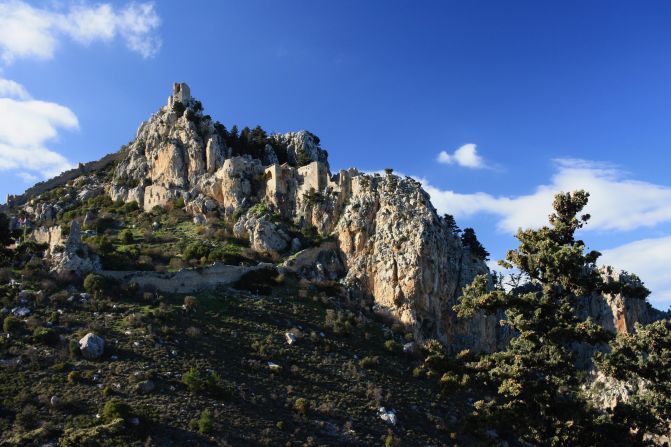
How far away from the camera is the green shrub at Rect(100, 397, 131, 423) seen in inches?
947

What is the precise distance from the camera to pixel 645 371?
1922 cm

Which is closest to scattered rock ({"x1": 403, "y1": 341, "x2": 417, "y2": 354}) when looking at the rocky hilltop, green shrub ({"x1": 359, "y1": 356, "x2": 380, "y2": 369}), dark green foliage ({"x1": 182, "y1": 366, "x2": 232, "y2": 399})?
the rocky hilltop

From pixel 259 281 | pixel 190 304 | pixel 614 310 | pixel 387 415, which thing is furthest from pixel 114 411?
pixel 614 310

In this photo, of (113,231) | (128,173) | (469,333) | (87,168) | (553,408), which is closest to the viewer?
(553,408)

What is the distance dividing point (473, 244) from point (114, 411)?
3801cm

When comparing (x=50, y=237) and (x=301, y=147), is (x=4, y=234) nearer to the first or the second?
(x=50, y=237)

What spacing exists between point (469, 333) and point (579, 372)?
2787cm

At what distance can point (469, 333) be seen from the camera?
45.0 meters

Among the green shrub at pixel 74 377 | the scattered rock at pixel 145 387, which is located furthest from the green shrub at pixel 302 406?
the green shrub at pixel 74 377

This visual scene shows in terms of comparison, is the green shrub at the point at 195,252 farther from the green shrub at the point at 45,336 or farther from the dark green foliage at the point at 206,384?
the dark green foliage at the point at 206,384

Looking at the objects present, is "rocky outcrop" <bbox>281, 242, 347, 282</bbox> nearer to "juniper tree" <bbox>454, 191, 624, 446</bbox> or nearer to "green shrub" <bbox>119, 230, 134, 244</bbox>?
"green shrub" <bbox>119, 230, 134, 244</bbox>

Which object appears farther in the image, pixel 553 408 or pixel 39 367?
pixel 39 367

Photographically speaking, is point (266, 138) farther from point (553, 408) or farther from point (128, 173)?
point (553, 408)

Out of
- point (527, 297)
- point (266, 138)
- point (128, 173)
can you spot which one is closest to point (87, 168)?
point (128, 173)
